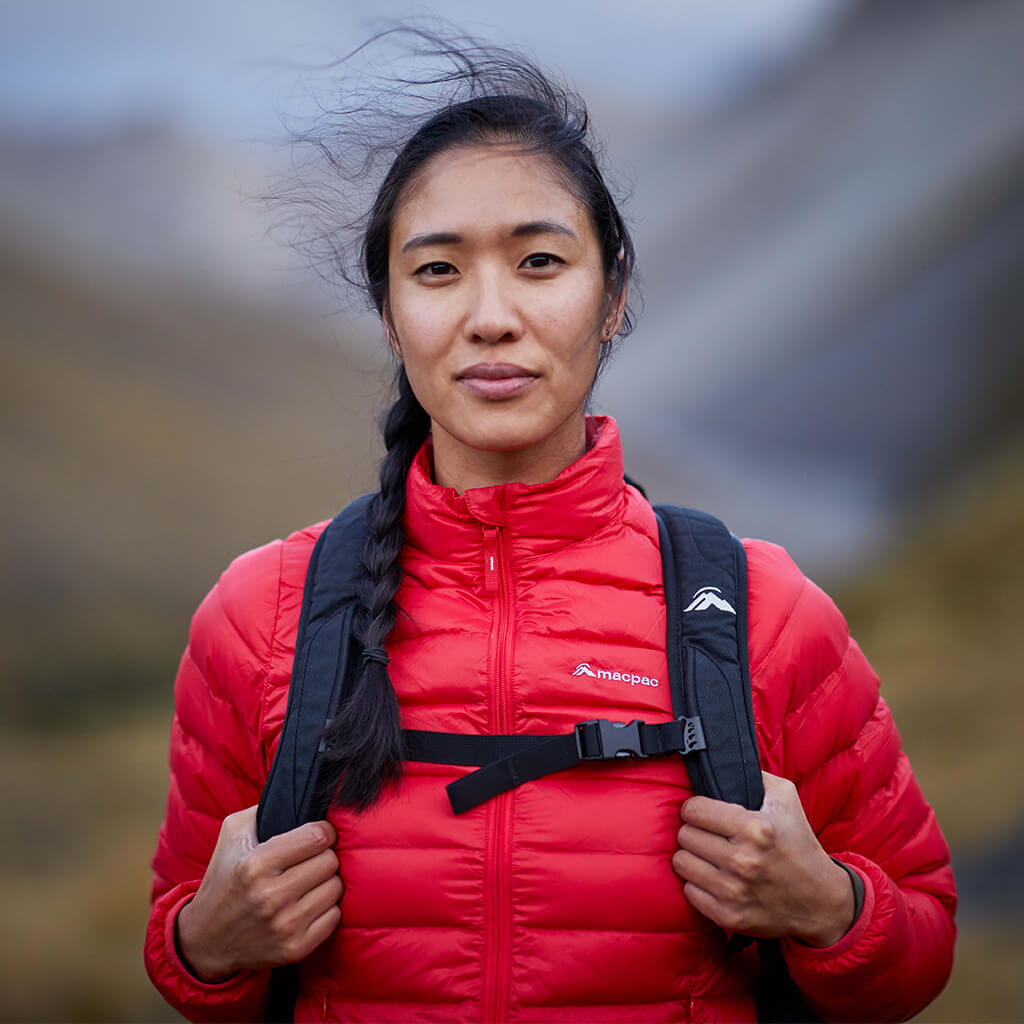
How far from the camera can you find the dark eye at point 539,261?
5.16 feet

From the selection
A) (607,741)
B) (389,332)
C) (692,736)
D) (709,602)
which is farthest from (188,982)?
(389,332)

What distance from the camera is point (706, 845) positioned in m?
1.42

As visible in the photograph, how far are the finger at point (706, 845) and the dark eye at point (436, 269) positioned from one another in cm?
90

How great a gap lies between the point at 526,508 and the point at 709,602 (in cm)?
31

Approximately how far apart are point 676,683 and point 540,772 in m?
0.24

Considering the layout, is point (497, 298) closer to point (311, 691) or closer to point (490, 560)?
point (490, 560)

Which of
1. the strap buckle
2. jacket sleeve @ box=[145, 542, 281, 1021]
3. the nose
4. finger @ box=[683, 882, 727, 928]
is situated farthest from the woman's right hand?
the nose

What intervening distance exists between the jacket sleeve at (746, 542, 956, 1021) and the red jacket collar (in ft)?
0.91

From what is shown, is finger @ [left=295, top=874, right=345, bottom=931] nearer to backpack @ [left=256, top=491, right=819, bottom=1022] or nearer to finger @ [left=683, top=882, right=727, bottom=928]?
backpack @ [left=256, top=491, right=819, bottom=1022]

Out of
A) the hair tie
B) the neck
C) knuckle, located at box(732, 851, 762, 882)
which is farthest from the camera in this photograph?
the neck

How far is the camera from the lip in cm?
154

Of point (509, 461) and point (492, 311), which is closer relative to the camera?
point (492, 311)

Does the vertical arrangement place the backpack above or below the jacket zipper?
above

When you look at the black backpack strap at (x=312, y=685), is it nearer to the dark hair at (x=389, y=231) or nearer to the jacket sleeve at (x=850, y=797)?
the dark hair at (x=389, y=231)
